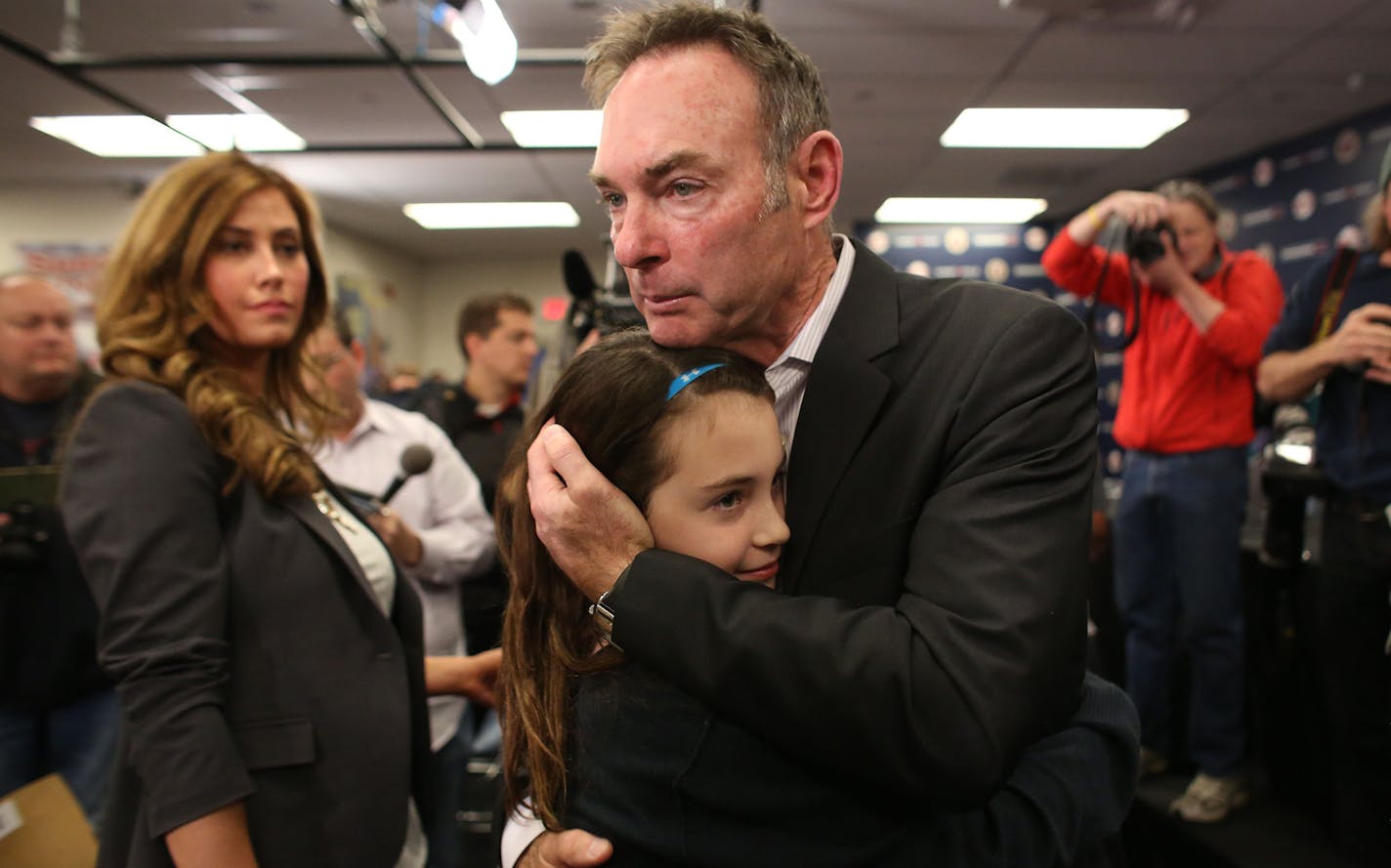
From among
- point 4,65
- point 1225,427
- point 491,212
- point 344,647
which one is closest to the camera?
point 344,647

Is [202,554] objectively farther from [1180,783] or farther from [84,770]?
[1180,783]

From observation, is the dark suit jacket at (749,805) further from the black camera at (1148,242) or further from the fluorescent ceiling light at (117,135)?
the fluorescent ceiling light at (117,135)

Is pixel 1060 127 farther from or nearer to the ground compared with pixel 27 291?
farther from the ground

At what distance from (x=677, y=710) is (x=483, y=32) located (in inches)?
71.5

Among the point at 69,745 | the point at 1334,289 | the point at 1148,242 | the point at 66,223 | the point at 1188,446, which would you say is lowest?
the point at 69,745

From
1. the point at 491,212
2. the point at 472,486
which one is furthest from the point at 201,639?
the point at 491,212

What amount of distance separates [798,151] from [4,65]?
6.09m

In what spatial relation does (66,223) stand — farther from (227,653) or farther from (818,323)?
(818,323)

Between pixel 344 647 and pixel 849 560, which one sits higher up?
pixel 849 560

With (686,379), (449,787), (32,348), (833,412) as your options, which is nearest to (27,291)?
(32,348)

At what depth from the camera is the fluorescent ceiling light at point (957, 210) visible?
8.87 metres

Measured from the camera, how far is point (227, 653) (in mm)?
1281

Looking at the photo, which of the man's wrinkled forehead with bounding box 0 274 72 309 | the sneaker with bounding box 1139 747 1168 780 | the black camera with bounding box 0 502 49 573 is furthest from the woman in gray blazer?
the sneaker with bounding box 1139 747 1168 780

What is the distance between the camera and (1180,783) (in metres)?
3.16
